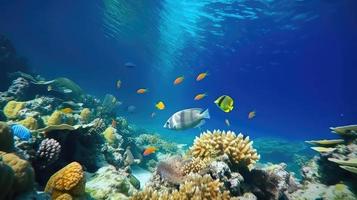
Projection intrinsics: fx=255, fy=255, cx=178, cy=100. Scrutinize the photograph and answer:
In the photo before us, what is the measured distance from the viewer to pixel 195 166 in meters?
4.43

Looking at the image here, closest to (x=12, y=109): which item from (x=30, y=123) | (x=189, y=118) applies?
(x=30, y=123)

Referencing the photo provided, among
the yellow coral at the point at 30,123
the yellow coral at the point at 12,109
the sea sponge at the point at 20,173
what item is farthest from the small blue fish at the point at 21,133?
the yellow coral at the point at 12,109

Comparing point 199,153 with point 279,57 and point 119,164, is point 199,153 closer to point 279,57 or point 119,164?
point 119,164

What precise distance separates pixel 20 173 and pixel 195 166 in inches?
103

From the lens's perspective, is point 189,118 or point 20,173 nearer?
point 20,173

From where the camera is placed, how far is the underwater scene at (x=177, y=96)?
447 centimetres

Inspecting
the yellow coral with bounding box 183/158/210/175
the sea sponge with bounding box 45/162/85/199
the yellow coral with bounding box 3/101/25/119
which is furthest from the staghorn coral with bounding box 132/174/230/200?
the yellow coral with bounding box 3/101/25/119

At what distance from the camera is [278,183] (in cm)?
457

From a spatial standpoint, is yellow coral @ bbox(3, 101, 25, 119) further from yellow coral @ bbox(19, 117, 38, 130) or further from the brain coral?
the brain coral

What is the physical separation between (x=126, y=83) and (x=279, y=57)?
37.8 meters

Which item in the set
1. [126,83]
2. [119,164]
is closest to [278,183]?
[119,164]

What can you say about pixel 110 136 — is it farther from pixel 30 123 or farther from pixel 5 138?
pixel 5 138

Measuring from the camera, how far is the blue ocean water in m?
28.9

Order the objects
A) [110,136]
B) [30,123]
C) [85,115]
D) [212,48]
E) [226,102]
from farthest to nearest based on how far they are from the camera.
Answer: [212,48]
[85,115]
[110,136]
[30,123]
[226,102]
